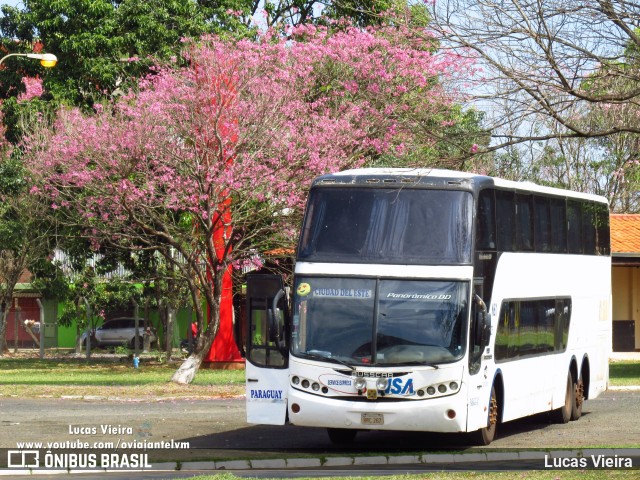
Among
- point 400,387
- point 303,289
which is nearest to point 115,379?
point 303,289

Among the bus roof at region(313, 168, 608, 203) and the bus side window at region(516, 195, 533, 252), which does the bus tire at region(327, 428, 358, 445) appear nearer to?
the bus roof at region(313, 168, 608, 203)

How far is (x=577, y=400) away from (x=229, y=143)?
11.0 meters

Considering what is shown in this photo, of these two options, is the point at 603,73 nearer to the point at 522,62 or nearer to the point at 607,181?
the point at 522,62

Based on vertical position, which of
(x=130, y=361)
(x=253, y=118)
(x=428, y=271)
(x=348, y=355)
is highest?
(x=253, y=118)

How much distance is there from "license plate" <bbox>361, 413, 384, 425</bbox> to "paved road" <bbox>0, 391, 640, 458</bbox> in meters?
1.21

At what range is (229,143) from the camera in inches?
1126

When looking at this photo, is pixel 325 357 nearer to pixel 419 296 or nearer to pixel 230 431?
pixel 419 296

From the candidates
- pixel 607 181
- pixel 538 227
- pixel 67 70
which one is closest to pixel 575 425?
pixel 538 227

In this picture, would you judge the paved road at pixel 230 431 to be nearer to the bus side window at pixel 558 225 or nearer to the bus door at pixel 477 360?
the bus door at pixel 477 360

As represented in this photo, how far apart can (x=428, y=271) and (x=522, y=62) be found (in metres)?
4.80

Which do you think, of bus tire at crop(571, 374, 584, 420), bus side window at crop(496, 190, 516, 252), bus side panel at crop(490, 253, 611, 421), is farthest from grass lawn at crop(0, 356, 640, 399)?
bus side window at crop(496, 190, 516, 252)

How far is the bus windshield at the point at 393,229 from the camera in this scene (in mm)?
15953

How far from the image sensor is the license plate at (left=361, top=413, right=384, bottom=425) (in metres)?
15.2

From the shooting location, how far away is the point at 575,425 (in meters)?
20.4
